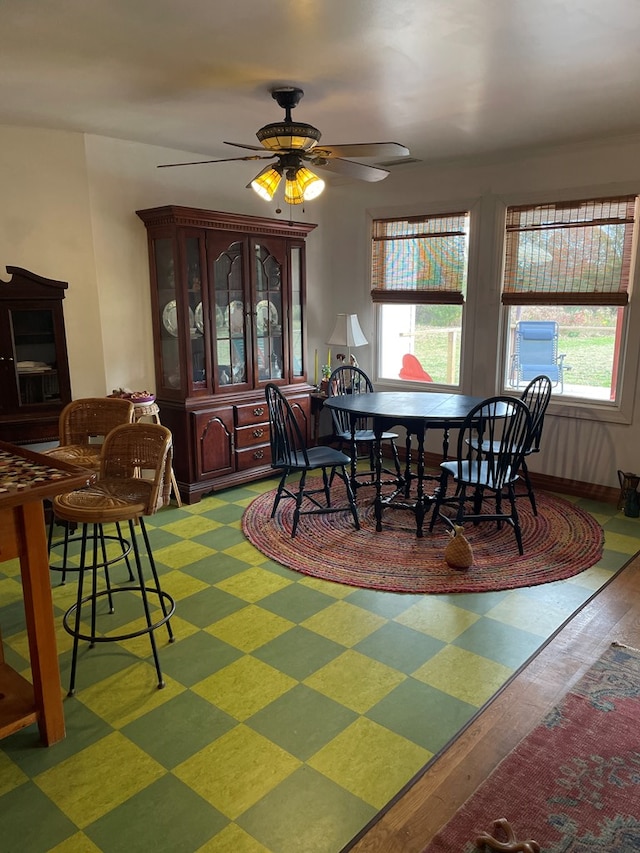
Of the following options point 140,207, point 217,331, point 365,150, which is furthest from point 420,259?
point 365,150

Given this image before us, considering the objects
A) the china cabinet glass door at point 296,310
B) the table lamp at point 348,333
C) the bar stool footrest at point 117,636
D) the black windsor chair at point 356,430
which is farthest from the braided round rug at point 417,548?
the table lamp at point 348,333

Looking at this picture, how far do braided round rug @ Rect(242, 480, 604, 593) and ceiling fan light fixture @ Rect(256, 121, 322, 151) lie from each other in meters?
2.15

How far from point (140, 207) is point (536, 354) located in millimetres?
3156

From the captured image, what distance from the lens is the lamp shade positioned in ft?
17.7

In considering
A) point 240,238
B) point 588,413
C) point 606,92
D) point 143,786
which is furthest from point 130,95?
point 588,413

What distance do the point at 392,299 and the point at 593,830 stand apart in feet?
14.4

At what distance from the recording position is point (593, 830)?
179cm

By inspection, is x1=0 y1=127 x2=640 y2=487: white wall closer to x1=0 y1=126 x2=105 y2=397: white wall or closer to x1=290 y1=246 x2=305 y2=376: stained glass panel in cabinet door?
x1=0 y1=126 x2=105 y2=397: white wall

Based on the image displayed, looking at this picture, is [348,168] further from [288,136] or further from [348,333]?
[348,333]

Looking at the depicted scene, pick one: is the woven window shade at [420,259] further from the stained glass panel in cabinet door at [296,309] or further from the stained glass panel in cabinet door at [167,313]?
the stained glass panel in cabinet door at [167,313]

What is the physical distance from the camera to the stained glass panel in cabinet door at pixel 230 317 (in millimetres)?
A: 4688

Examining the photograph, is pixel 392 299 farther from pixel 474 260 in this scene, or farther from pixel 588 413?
pixel 588 413

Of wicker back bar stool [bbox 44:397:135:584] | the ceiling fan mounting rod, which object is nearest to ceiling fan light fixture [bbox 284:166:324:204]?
the ceiling fan mounting rod

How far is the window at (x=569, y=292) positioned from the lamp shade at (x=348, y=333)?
1.23 m
